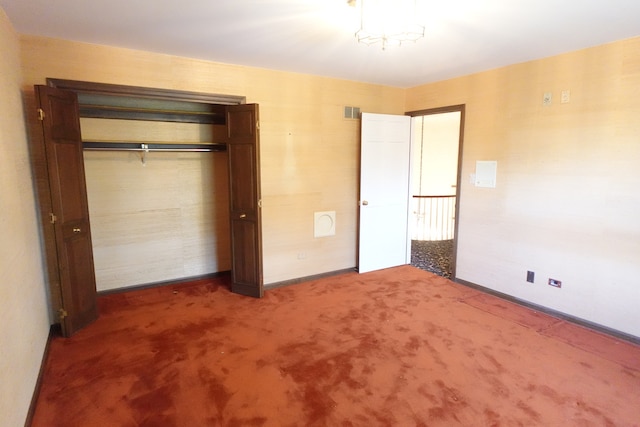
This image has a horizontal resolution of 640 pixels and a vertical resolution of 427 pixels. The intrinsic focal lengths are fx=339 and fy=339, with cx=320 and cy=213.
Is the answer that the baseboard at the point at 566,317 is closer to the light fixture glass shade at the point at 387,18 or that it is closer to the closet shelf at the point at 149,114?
the light fixture glass shade at the point at 387,18

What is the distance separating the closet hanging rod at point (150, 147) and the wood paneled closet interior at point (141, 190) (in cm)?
1

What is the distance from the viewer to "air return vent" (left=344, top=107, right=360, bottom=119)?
456 cm

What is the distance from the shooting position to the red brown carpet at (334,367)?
7.06 ft

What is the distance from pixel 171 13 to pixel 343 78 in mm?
2435

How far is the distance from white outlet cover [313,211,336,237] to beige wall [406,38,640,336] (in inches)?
67.2

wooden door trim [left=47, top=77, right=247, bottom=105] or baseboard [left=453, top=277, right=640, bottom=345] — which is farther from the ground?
wooden door trim [left=47, top=77, right=247, bottom=105]

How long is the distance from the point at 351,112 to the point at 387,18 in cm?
Result: 231

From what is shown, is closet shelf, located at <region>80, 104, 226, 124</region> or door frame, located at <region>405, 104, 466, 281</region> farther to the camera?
door frame, located at <region>405, 104, 466, 281</region>

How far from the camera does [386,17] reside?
227cm

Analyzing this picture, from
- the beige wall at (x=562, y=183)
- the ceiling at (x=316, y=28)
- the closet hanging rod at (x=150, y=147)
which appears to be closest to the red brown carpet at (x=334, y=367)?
the beige wall at (x=562, y=183)

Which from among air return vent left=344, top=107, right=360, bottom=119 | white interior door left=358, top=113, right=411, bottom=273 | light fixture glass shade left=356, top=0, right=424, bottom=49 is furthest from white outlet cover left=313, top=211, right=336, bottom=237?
light fixture glass shade left=356, top=0, right=424, bottom=49

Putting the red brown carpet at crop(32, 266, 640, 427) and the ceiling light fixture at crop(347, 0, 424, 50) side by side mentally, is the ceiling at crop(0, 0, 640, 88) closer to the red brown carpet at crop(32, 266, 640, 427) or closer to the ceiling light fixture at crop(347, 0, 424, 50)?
the ceiling light fixture at crop(347, 0, 424, 50)

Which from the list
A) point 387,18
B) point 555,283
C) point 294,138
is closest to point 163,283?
point 294,138

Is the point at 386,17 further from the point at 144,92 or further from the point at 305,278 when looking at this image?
the point at 305,278
